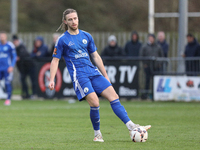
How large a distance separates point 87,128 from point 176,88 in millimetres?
6568

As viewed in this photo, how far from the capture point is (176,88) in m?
14.5

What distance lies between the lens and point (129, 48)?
16.7 metres

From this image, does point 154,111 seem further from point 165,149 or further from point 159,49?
point 165,149

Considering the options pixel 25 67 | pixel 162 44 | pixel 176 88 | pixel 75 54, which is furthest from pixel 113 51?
pixel 75 54

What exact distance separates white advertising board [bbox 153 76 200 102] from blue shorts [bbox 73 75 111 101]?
797 centimetres

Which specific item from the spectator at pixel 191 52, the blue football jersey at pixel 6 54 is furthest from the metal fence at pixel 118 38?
the blue football jersey at pixel 6 54

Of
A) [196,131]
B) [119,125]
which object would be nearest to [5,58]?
[119,125]

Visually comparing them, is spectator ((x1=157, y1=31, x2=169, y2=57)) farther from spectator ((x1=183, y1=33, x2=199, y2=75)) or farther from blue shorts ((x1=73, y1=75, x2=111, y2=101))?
blue shorts ((x1=73, y1=75, x2=111, y2=101))

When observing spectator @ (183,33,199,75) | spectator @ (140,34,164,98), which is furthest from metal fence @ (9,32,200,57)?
spectator @ (140,34,164,98)

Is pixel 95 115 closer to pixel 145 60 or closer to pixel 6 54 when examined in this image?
pixel 145 60

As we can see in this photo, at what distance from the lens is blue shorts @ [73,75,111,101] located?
6.66 metres

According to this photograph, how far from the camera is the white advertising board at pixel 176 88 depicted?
14.3 meters

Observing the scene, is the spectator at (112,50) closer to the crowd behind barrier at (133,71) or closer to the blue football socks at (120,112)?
the crowd behind barrier at (133,71)

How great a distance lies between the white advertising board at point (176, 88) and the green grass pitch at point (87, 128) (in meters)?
1.24
